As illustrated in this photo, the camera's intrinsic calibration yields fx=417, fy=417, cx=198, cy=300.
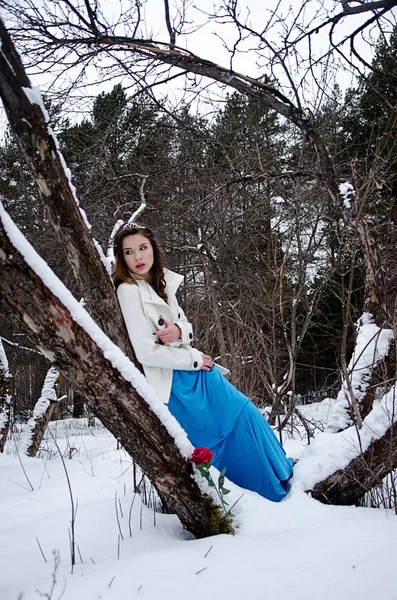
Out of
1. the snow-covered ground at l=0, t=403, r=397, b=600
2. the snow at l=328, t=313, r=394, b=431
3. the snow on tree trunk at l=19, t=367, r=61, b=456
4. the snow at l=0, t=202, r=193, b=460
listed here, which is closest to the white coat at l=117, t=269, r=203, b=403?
the snow at l=0, t=202, r=193, b=460

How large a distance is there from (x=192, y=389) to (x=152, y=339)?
0.40m

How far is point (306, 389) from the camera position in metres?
14.8

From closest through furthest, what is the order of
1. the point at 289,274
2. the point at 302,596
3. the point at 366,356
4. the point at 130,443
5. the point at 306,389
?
the point at 302,596 < the point at 130,443 < the point at 366,356 < the point at 289,274 < the point at 306,389

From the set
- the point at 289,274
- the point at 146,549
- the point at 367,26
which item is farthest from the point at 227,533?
the point at 289,274

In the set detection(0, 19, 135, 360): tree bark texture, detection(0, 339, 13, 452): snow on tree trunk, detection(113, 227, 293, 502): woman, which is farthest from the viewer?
detection(0, 339, 13, 452): snow on tree trunk

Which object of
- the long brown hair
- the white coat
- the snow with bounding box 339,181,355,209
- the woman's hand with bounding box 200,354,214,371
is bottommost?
the woman's hand with bounding box 200,354,214,371

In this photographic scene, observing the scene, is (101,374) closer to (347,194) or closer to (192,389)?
(192,389)

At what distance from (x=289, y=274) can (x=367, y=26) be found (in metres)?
5.44

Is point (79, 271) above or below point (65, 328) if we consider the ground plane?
above

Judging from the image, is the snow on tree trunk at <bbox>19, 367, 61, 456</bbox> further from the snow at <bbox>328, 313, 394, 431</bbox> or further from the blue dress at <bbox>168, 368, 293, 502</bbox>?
the snow at <bbox>328, 313, 394, 431</bbox>

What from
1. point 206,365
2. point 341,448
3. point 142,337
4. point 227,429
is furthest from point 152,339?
point 341,448

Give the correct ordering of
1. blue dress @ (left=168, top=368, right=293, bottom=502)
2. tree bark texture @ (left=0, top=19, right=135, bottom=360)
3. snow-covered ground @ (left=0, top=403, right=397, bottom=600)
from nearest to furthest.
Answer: snow-covered ground @ (left=0, top=403, right=397, bottom=600) → tree bark texture @ (left=0, top=19, right=135, bottom=360) → blue dress @ (left=168, top=368, right=293, bottom=502)

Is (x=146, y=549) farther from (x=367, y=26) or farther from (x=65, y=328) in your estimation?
(x=367, y=26)

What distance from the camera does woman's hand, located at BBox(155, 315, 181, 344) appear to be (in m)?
2.07
